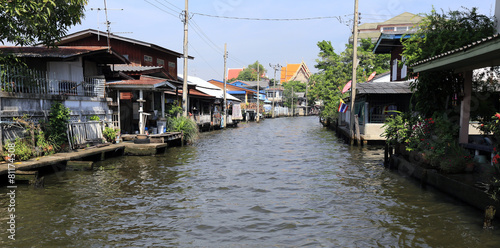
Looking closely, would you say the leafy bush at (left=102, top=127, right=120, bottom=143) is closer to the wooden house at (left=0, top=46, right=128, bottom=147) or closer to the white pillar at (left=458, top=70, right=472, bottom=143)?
the wooden house at (left=0, top=46, right=128, bottom=147)

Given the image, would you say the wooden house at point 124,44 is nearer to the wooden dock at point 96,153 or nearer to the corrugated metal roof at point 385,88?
the wooden dock at point 96,153

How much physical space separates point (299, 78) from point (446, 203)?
368 feet

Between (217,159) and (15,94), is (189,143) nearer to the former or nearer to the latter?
(217,159)

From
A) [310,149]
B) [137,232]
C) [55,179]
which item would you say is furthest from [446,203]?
[310,149]

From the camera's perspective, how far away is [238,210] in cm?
952

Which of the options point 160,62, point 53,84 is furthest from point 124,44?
point 53,84

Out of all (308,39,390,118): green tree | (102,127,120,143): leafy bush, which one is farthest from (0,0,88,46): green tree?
(308,39,390,118): green tree

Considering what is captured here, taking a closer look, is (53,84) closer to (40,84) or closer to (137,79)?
(40,84)

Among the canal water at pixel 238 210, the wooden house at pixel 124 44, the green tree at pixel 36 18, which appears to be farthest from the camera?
the wooden house at pixel 124 44

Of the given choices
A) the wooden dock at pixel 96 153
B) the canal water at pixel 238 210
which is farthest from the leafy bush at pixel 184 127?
the canal water at pixel 238 210

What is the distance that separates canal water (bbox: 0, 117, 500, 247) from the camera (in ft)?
24.3

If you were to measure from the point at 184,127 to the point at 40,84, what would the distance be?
33.5ft

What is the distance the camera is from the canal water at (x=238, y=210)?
24.3 feet

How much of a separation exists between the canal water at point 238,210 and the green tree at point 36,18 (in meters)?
4.84
